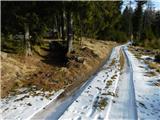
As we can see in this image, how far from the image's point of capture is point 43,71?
20.2 meters

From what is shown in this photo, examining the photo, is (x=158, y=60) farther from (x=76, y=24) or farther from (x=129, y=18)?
(x=129, y=18)

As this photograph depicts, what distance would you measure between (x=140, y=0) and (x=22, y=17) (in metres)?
58.3

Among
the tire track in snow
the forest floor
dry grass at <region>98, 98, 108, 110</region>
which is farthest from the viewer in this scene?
the forest floor

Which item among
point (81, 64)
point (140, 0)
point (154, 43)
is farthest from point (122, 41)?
point (81, 64)

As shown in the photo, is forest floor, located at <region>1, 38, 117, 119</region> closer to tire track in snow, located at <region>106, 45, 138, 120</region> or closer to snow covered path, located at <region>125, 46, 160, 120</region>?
tire track in snow, located at <region>106, 45, 138, 120</region>

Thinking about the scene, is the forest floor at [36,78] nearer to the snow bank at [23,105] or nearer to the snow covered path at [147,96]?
the snow bank at [23,105]

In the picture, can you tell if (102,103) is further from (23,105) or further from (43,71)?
(43,71)

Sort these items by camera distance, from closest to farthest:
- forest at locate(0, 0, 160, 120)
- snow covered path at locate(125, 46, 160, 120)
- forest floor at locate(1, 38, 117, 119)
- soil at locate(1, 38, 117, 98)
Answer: snow covered path at locate(125, 46, 160, 120), forest at locate(0, 0, 160, 120), forest floor at locate(1, 38, 117, 119), soil at locate(1, 38, 117, 98)

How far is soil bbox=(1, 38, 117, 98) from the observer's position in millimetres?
16756

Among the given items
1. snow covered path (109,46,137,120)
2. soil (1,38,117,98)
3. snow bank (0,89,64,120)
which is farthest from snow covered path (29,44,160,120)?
soil (1,38,117,98)

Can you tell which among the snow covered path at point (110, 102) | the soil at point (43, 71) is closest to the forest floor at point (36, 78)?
the soil at point (43, 71)

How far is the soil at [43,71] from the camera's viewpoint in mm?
16756

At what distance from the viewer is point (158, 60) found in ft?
94.0

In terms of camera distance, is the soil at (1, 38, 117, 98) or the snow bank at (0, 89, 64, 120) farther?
the soil at (1, 38, 117, 98)
